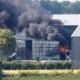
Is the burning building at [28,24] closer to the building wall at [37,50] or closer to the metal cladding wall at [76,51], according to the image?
the building wall at [37,50]

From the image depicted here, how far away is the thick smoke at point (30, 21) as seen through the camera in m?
52.6

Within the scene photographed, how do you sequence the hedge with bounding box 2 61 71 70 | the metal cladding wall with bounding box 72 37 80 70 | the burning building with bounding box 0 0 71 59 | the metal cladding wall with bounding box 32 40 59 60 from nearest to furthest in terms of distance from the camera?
the hedge with bounding box 2 61 71 70 → the metal cladding wall with bounding box 72 37 80 70 → the metal cladding wall with bounding box 32 40 59 60 → the burning building with bounding box 0 0 71 59

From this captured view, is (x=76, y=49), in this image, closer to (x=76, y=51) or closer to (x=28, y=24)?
(x=76, y=51)

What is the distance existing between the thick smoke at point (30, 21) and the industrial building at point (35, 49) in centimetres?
65

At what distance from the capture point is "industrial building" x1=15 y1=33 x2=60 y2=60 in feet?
169

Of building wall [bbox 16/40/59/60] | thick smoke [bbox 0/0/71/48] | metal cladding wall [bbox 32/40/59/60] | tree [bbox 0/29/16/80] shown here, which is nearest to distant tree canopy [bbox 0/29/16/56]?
tree [bbox 0/29/16/80]

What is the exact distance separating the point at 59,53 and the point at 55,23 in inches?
255

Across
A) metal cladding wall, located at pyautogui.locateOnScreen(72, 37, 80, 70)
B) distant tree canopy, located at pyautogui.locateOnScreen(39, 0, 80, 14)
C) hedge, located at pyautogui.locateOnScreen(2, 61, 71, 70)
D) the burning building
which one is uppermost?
distant tree canopy, located at pyautogui.locateOnScreen(39, 0, 80, 14)

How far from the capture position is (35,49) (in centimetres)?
5256

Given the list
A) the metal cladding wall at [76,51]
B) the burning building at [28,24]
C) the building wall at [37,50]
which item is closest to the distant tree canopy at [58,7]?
the burning building at [28,24]

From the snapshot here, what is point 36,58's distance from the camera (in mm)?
51469

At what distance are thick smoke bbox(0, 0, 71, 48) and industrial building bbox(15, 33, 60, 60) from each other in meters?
0.65

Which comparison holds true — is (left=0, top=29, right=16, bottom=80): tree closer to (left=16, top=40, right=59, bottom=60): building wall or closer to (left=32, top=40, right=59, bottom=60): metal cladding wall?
(left=16, top=40, right=59, bottom=60): building wall

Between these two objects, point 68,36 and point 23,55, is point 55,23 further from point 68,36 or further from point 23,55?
point 23,55
